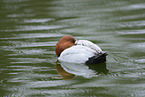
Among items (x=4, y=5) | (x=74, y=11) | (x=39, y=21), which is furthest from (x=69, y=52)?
(x=4, y=5)

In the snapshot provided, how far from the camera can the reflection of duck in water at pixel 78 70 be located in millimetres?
5922

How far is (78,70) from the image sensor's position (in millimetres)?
6180

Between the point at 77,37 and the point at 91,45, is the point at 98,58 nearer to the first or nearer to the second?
the point at 91,45

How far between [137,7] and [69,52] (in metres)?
6.92

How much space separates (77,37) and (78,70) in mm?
2831

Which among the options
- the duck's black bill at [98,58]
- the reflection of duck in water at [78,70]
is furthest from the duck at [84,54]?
the reflection of duck in water at [78,70]

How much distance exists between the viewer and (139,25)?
32.5ft

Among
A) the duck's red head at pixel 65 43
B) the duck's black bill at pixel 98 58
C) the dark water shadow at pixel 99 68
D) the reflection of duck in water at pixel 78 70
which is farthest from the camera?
the duck's red head at pixel 65 43

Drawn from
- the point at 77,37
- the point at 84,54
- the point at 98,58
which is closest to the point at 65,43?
the point at 84,54

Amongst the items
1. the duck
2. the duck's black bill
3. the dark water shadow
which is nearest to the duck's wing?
the duck

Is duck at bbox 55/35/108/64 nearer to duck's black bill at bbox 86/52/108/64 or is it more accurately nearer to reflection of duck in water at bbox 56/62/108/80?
duck's black bill at bbox 86/52/108/64

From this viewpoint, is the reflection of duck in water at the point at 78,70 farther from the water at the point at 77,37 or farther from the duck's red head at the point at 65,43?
the duck's red head at the point at 65,43

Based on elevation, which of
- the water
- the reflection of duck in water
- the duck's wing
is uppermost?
the duck's wing

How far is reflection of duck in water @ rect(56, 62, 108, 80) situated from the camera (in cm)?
592
